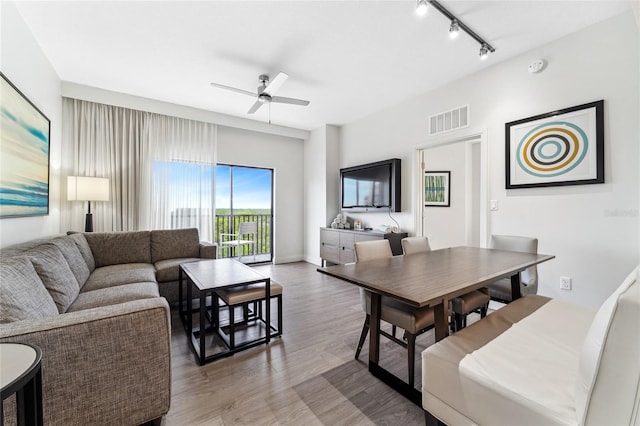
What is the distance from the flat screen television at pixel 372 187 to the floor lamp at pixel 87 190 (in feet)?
12.1

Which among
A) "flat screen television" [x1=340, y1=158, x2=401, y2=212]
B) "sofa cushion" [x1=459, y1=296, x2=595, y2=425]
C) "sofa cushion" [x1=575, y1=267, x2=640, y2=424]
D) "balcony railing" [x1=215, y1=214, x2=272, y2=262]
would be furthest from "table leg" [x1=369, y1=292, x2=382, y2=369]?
"balcony railing" [x1=215, y1=214, x2=272, y2=262]

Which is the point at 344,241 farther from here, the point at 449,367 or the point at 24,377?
the point at 24,377

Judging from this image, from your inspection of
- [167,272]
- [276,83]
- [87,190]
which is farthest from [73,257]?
[276,83]

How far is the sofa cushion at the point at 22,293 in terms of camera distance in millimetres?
1210

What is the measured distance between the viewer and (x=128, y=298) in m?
1.99

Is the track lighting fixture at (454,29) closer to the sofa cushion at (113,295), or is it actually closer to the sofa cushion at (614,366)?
the sofa cushion at (614,366)

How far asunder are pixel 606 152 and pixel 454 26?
1753 millimetres

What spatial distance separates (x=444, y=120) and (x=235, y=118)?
3.48m

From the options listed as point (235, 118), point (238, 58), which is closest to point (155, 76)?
point (238, 58)

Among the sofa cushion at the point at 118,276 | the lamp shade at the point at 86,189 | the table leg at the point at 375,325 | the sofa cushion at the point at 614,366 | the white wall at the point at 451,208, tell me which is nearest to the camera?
the sofa cushion at the point at 614,366

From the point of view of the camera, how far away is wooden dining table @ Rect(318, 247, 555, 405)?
1.30 meters

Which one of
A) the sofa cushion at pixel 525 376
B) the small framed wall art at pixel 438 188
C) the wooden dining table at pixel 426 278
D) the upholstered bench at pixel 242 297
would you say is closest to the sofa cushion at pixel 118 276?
the upholstered bench at pixel 242 297

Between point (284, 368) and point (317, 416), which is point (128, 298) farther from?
point (317, 416)

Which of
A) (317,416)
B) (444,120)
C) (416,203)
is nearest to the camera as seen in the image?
(317,416)
